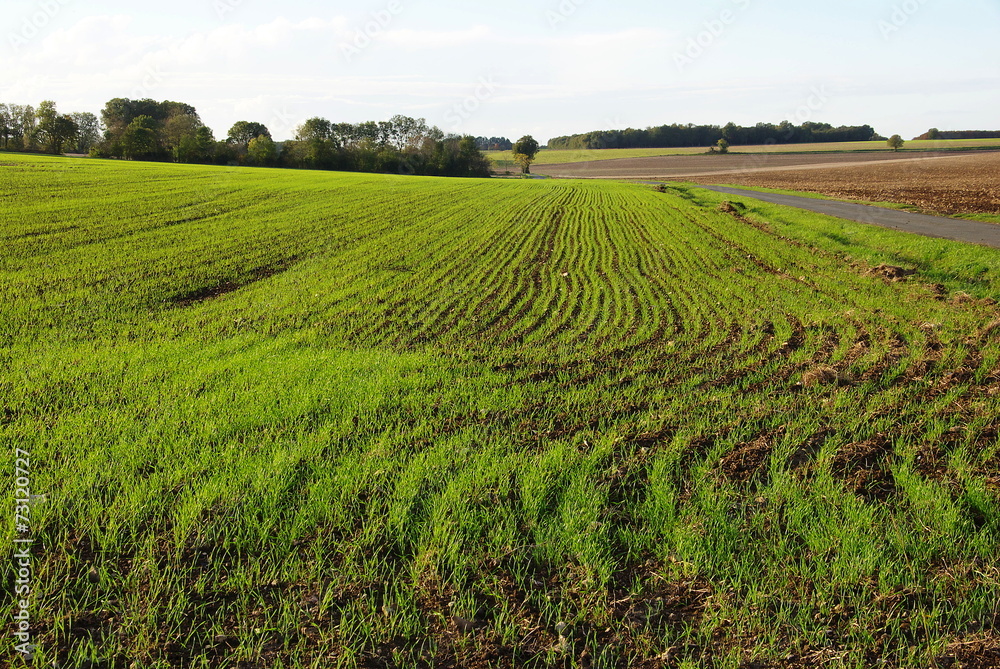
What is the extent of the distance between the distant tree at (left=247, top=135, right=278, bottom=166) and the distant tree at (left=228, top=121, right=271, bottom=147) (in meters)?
17.8

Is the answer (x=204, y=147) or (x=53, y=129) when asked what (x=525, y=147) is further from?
(x=53, y=129)

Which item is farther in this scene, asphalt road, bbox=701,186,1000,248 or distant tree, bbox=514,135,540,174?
distant tree, bbox=514,135,540,174

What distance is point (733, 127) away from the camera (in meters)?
136

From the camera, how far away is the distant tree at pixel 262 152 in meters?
79.5

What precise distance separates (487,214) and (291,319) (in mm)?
20333

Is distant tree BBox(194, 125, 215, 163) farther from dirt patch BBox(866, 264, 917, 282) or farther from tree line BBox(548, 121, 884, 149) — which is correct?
tree line BBox(548, 121, 884, 149)

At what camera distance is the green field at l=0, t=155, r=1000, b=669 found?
121 inches

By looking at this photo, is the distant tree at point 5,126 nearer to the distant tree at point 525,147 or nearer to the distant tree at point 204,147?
the distant tree at point 204,147

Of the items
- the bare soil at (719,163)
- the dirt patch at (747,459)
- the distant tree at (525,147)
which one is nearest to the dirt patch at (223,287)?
the dirt patch at (747,459)

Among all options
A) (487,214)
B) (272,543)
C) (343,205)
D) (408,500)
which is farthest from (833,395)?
(343,205)

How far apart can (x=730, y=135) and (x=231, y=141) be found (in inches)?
4574

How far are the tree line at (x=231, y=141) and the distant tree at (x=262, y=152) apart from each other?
0.14 m

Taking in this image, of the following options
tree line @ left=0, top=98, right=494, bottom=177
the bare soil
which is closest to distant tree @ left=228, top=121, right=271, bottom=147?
tree line @ left=0, top=98, right=494, bottom=177

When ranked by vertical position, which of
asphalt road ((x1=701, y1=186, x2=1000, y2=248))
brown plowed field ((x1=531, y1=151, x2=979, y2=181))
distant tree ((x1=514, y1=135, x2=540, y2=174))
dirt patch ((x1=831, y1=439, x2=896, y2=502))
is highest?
distant tree ((x1=514, y1=135, x2=540, y2=174))
